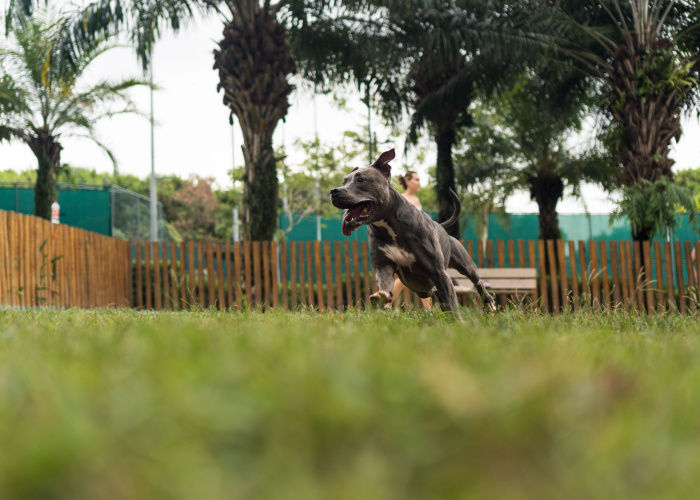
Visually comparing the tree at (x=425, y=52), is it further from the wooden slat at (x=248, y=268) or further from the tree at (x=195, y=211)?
the tree at (x=195, y=211)

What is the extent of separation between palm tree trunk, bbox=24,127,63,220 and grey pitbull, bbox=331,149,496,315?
1650 centimetres

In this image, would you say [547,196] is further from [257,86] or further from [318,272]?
[257,86]

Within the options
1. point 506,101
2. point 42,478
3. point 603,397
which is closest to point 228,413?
point 42,478

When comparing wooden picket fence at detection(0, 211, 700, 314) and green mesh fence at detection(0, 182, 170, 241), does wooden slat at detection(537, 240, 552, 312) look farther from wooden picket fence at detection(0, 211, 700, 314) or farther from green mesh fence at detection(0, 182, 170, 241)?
green mesh fence at detection(0, 182, 170, 241)

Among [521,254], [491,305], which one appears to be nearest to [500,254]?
[521,254]

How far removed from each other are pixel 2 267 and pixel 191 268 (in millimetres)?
4808

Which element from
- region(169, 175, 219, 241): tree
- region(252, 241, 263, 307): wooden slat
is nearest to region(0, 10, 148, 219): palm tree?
region(252, 241, 263, 307): wooden slat

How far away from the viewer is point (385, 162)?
5613 millimetres

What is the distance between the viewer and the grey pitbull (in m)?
5.33

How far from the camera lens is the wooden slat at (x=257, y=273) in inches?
557

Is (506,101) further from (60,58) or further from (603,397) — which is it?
(603,397)

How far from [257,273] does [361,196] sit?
30.5 feet

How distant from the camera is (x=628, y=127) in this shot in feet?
46.4

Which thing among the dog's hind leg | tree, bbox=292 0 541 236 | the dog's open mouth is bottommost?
the dog's hind leg
